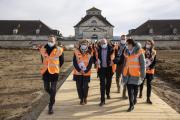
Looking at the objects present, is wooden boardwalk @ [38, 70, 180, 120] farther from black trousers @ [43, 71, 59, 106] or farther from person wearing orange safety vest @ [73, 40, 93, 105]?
person wearing orange safety vest @ [73, 40, 93, 105]

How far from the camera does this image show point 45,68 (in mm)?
10398

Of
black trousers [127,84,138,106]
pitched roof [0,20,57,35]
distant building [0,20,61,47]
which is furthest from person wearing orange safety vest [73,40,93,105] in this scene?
pitched roof [0,20,57,35]

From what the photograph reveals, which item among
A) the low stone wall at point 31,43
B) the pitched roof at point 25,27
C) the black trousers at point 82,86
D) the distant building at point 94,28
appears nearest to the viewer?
the black trousers at point 82,86

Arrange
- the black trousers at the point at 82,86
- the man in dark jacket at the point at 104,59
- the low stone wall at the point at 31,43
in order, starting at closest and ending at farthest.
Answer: the black trousers at the point at 82,86 → the man in dark jacket at the point at 104,59 → the low stone wall at the point at 31,43

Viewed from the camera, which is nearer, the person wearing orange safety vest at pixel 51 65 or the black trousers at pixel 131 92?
the person wearing orange safety vest at pixel 51 65

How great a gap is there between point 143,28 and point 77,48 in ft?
259

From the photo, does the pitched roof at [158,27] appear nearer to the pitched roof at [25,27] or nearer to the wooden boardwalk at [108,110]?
the pitched roof at [25,27]

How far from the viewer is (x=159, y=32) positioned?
8825 centimetres

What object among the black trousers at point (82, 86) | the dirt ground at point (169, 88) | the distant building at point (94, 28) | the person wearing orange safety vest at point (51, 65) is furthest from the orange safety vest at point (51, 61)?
the distant building at point (94, 28)

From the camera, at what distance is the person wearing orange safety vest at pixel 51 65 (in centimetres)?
1037

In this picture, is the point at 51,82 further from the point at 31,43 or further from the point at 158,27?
the point at 158,27

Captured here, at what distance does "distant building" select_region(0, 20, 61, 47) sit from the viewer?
291 feet

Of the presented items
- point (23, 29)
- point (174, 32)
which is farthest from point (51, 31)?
point (174, 32)

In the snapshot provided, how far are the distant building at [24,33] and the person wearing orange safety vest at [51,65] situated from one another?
77906mm
